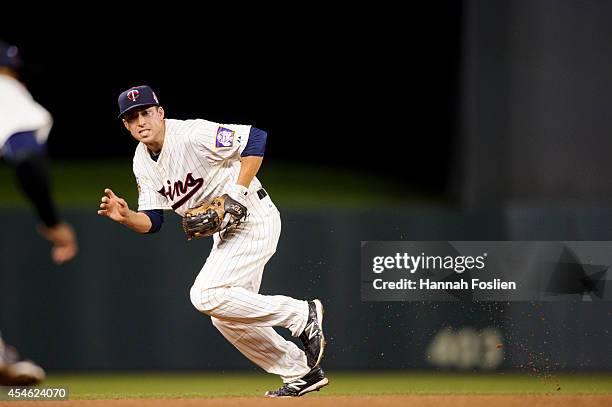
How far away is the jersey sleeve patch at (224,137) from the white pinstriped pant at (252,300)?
323 millimetres

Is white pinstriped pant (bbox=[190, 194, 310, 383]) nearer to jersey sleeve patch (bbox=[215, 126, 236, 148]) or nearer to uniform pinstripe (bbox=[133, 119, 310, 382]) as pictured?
uniform pinstripe (bbox=[133, 119, 310, 382])

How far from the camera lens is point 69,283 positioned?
6828 millimetres

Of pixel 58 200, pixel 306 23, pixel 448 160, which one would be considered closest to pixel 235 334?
pixel 58 200

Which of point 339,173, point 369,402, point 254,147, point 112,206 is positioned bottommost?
point 369,402

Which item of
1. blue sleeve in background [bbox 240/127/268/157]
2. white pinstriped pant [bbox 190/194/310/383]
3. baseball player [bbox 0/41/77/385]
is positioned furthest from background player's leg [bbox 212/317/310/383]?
baseball player [bbox 0/41/77/385]

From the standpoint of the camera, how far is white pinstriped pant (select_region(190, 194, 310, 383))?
5.07 metres

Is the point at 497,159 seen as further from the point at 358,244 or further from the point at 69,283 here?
the point at 69,283

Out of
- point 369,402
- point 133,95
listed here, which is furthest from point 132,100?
point 369,402

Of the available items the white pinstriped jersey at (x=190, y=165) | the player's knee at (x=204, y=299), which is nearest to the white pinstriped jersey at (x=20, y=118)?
the white pinstriped jersey at (x=190, y=165)

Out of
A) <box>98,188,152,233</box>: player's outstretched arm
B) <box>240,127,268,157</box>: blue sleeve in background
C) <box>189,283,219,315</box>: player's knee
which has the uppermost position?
<box>240,127,268,157</box>: blue sleeve in background

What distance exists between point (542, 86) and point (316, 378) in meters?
3.19

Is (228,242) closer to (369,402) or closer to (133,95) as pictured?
(133,95)

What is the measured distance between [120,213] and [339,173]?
4.84m

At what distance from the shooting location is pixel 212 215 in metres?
4.90
